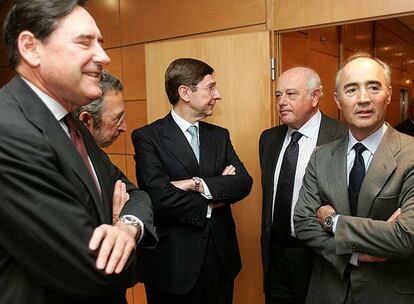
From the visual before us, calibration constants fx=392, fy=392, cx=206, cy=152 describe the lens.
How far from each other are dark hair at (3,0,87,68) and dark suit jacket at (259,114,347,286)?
5.22 feet

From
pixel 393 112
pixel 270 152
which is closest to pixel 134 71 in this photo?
pixel 270 152

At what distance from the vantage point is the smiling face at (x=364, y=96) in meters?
1.72

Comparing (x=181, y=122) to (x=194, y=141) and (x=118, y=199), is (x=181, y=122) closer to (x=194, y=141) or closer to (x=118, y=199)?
(x=194, y=141)

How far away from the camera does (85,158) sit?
128 centimetres

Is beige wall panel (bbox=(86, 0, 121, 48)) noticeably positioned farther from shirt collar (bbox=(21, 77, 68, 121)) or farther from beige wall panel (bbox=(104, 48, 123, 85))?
shirt collar (bbox=(21, 77, 68, 121))

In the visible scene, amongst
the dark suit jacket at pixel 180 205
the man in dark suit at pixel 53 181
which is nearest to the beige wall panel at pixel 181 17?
the dark suit jacket at pixel 180 205

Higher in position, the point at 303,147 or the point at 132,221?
the point at 303,147

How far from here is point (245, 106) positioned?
277cm

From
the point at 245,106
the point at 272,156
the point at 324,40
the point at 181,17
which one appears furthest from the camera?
the point at 324,40

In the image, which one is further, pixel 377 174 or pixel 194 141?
Answer: pixel 194 141

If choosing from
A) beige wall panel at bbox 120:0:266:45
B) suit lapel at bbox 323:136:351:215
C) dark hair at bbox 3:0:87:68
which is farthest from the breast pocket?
beige wall panel at bbox 120:0:266:45

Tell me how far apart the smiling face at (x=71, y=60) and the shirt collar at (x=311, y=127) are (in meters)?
1.47

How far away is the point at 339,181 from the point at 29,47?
132 centimetres

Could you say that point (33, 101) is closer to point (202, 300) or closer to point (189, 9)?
point (202, 300)
